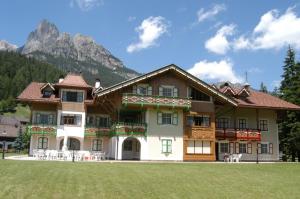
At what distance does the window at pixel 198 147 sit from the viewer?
4088 centimetres

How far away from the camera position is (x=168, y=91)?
1626 inches

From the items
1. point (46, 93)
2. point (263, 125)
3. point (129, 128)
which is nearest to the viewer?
point (129, 128)

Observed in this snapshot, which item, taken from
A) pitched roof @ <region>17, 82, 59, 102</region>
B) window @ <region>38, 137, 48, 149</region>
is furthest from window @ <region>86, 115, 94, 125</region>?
window @ <region>38, 137, 48, 149</region>

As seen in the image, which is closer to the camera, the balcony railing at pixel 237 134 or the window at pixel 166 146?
the window at pixel 166 146

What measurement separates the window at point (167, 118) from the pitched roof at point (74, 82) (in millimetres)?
8996

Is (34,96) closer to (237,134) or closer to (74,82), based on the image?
(74,82)

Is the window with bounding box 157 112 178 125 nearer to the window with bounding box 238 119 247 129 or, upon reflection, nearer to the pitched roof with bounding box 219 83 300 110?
the pitched roof with bounding box 219 83 300 110

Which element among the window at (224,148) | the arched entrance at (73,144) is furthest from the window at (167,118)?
the arched entrance at (73,144)

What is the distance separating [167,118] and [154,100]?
254cm

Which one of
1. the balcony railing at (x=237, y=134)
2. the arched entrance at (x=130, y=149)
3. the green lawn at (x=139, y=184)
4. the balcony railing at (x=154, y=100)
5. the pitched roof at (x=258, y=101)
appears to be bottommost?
Answer: the green lawn at (x=139, y=184)

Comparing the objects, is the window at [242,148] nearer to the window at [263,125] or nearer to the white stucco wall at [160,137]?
the window at [263,125]

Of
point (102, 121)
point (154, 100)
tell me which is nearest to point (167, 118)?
point (154, 100)

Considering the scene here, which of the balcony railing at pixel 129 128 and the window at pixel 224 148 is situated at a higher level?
the balcony railing at pixel 129 128

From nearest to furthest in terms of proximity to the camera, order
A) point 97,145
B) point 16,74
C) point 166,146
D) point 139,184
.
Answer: point 139,184 → point 166,146 → point 97,145 → point 16,74
